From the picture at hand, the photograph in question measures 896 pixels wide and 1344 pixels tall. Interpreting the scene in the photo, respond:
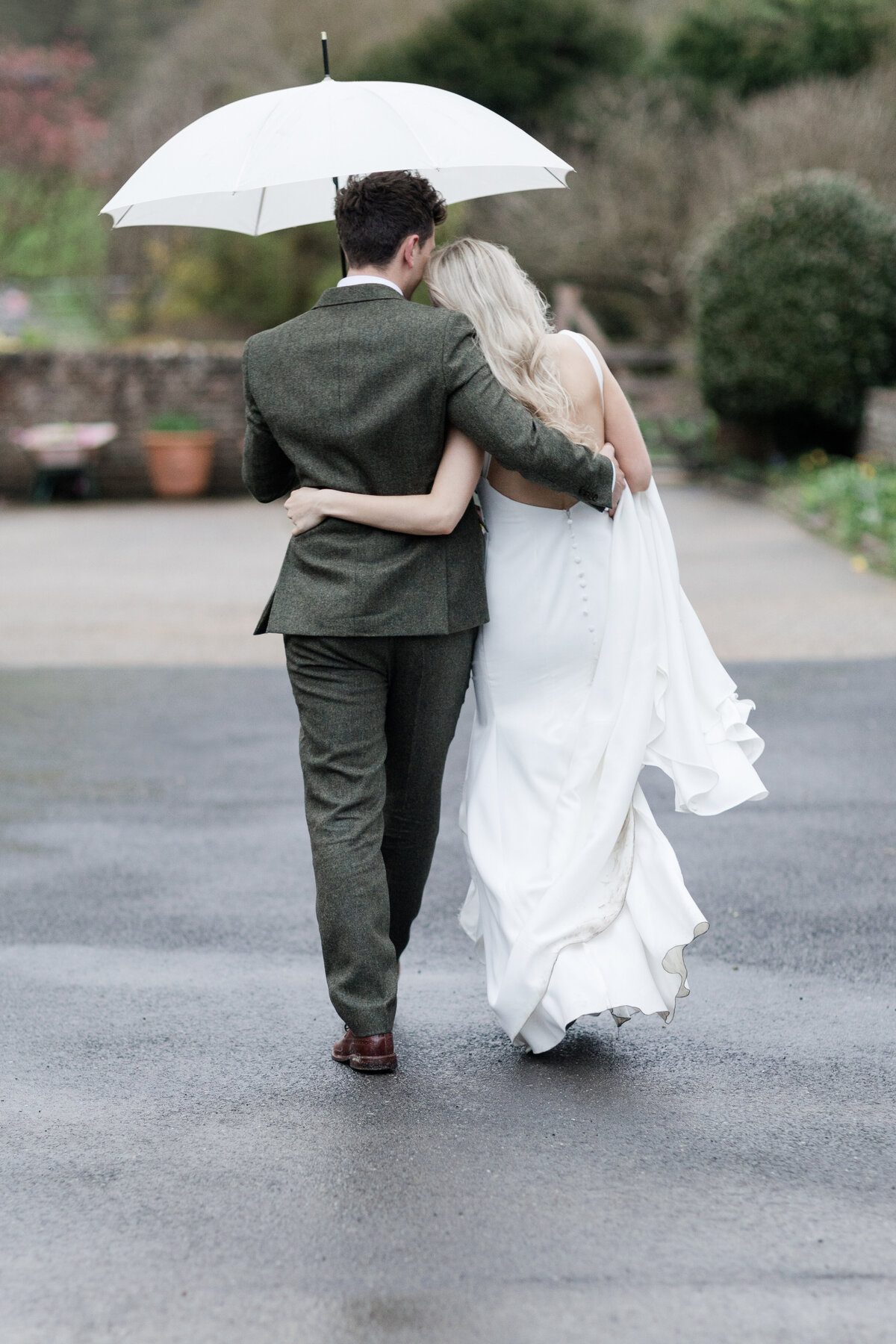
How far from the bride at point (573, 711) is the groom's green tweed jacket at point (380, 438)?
0.28ft

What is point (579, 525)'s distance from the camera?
10.8 ft

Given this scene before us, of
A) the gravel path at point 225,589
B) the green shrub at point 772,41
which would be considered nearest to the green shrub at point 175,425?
the gravel path at point 225,589

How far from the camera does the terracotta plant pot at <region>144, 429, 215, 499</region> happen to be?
16.8 meters

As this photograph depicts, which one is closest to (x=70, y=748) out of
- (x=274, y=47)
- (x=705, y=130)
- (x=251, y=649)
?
(x=251, y=649)

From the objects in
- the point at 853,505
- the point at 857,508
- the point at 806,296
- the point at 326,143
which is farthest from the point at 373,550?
the point at 806,296

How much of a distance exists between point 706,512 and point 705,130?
40.9 ft

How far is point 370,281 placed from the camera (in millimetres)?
3070

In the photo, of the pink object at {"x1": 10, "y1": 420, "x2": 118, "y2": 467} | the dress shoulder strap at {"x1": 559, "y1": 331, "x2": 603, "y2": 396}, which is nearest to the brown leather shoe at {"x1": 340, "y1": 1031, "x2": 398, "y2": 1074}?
the dress shoulder strap at {"x1": 559, "y1": 331, "x2": 603, "y2": 396}

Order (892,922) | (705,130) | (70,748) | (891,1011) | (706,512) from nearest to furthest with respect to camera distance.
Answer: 1. (891,1011)
2. (892,922)
3. (70,748)
4. (706,512)
5. (705,130)

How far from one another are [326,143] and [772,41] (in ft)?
82.3

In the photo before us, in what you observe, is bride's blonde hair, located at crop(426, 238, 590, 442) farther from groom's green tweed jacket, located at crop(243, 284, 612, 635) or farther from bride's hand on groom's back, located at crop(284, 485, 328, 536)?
bride's hand on groom's back, located at crop(284, 485, 328, 536)

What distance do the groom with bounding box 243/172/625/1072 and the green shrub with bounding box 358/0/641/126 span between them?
87.6 feet

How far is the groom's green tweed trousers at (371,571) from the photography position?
3.01 metres

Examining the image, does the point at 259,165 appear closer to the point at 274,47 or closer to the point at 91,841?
the point at 91,841
